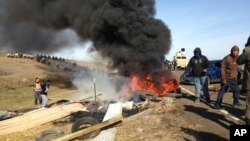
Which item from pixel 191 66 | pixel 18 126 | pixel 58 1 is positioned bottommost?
pixel 18 126

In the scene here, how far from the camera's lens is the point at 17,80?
34.0 m

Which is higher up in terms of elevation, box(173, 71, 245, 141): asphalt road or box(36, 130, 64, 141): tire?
box(173, 71, 245, 141): asphalt road

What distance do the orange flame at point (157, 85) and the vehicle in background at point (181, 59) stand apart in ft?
75.4

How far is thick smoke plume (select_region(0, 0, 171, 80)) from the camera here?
1886 cm

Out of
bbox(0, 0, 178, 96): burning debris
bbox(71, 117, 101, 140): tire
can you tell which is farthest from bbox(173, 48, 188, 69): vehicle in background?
bbox(71, 117, 101, 140): tire

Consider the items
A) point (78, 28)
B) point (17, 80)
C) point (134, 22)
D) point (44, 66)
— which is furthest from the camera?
point (44, 66)

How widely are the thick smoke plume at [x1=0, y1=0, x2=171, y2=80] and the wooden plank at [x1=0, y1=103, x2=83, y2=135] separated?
5.60 metres

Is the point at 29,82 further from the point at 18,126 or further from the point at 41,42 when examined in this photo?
the point at 18,126

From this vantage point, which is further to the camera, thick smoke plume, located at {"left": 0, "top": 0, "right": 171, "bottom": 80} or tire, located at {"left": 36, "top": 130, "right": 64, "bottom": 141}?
thick smoke plume, located at {"left": 0, "top": 0, "right": 171, "bottom": 80}

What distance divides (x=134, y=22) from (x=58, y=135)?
12166mm

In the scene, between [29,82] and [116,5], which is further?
[29,82]

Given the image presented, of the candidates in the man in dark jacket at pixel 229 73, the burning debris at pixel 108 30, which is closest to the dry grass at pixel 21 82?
the burning debris at pixel 108 30

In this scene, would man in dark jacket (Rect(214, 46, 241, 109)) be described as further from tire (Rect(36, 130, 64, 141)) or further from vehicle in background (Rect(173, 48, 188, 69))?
vehicle in background (Rect(173, 48, 188, 69))

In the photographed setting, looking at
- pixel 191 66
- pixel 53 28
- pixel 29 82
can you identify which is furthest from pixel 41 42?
pixel 191 66
